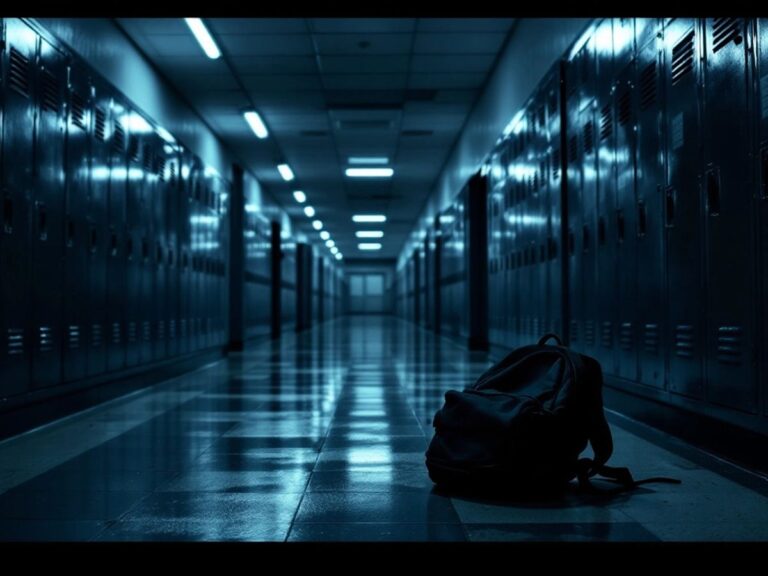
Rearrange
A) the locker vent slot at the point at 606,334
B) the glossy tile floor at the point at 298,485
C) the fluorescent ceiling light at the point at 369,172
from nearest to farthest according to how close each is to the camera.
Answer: the glossy tile floor at the point at 298,485
the locker vent slot at the point at 606,334
the fluorescent ceiling light at the point at 369,172

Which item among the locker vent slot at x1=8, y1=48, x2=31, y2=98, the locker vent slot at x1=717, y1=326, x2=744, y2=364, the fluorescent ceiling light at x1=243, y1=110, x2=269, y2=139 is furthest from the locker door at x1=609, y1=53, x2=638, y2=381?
the fluorescent ceiling light at x1=243, y1=110, x2=269, y2=139

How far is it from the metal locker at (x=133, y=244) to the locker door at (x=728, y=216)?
523cm

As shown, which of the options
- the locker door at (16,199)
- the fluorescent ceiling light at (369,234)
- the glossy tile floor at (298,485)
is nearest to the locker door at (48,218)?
the locker door at (16,199)

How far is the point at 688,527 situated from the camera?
2.70m

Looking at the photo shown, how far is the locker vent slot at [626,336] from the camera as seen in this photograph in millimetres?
5277

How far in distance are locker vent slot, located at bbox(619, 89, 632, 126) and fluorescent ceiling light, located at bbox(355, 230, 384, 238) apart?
24.1m

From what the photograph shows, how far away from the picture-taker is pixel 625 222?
5.34 m

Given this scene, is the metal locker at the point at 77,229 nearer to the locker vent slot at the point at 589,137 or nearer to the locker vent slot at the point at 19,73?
the locker vent slot at the point at 19,73

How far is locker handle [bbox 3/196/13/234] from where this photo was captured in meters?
4.70

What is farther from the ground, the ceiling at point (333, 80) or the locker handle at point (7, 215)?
the ceiling at point (333, 80)

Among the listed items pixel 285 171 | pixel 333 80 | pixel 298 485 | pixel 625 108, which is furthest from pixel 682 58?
pixel 285 171

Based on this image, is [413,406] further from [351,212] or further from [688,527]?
[351,212]

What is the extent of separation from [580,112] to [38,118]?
4.00 metres

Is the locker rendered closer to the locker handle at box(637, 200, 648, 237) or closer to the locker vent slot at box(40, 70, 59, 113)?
the locker handle at box(637, 200, 648, 237)
